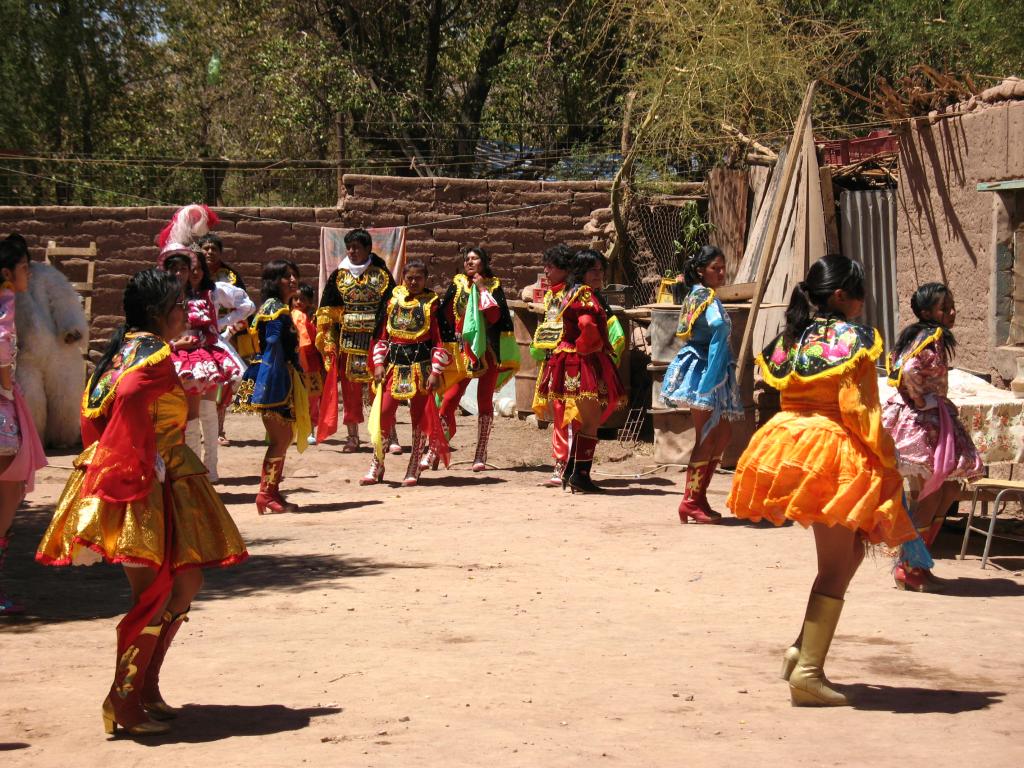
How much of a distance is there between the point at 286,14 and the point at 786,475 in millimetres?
18640

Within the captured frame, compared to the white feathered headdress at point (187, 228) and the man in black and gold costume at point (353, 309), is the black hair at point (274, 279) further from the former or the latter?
the man in black and gold costume at point (353, 309)

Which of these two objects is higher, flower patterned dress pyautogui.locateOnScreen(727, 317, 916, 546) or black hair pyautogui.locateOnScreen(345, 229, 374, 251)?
black hair pyautogui.locateOnScreen(345, 229, 374, 251)

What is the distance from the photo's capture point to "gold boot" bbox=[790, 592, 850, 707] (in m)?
5.11

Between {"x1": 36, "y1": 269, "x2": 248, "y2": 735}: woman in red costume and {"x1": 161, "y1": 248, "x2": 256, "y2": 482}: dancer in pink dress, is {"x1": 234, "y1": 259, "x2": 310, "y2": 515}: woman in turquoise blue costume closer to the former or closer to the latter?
{"x1": 161, "y1": 248, "x2": 256, "y2": 482}: dancer in pink dress

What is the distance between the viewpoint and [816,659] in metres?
5.12

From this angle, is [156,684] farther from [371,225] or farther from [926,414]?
[371,225]

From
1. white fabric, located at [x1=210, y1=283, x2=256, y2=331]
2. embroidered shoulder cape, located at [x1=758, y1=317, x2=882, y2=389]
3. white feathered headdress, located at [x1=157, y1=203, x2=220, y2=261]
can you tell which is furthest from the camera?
white feathered headdress, located at [x1=157, y1=203, x2=220, y2=261]

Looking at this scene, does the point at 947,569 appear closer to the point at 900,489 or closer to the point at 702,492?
the point at 702,492

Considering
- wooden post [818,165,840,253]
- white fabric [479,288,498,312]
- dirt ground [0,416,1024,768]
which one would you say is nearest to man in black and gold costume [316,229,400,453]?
white fabric [479,288,498,312]

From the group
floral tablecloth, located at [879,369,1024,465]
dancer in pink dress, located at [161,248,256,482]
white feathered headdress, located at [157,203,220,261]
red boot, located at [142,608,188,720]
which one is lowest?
red boot, located at [142,608,188,720]

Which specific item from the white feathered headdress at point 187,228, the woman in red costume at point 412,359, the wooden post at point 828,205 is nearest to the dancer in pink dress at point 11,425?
the white feathered headdress at point 187,228

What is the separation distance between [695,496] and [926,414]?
240 centimetres

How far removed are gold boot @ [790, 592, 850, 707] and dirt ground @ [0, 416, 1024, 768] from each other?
0.28 feet

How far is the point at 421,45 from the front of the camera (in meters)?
22.0
